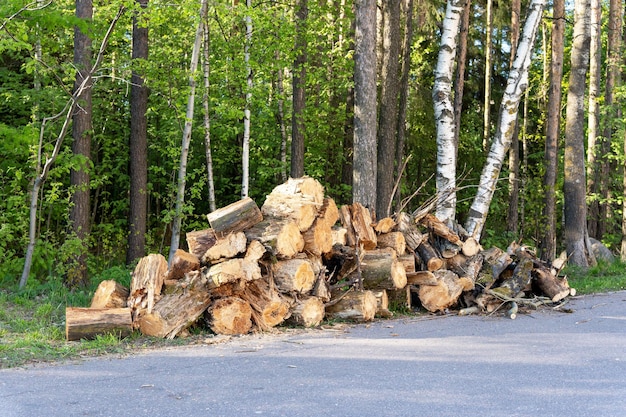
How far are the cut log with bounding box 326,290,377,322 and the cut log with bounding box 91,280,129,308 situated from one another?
8.68 feet

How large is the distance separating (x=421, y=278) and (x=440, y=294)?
14.3 inches

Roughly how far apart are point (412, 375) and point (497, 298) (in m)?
4.65

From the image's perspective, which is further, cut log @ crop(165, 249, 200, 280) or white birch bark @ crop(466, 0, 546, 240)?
white birch bark @ crop(466, 0, 546, 240)

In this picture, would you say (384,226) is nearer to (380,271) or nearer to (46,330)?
(380,271)

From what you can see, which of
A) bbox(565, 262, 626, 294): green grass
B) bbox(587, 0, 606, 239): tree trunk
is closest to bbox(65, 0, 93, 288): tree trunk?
bbox(565, 262, 626, 294): green grass

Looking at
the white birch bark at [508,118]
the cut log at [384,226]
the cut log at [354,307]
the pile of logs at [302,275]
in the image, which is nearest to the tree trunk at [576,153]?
the white birch bark at [508,118]

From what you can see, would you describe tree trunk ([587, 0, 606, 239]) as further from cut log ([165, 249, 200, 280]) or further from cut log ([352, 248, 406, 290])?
cut log ([165, 249, 200, 280])

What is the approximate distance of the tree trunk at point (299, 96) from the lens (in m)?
17.9

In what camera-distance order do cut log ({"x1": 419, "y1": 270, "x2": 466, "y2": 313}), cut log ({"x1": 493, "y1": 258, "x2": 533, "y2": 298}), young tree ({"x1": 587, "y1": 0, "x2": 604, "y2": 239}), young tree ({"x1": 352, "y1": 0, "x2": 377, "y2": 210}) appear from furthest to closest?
young tree ({"x1": 587, "y1": 0, "x2": 604, "y2": 239}) → young tree ({"x1": 352, "y1": 0, "x2": 377, "y2": 210}) → cut log ({"x1": 493, "y1": 258, "x2": 533, "y2": 298}) → cut log ({"x1": 419, "y1": 270, "x2": 466, "y2": 313})

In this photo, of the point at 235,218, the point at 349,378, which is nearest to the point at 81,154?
the point at 235,218

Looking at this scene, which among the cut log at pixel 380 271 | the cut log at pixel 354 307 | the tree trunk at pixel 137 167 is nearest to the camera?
the cut log at pixel 354 307

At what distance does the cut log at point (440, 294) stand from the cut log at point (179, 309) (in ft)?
11.5

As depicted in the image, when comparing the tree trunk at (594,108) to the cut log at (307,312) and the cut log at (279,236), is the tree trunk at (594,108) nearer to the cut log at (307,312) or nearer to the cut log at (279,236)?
the cut log at (279,236)

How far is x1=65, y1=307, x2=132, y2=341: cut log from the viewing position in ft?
25.5
